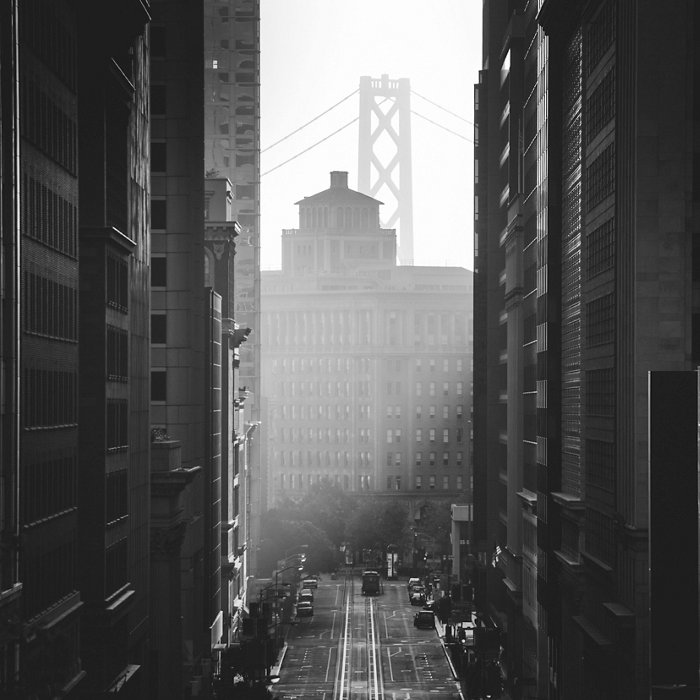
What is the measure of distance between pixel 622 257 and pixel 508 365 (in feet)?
144

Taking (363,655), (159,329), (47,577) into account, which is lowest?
(363,655)

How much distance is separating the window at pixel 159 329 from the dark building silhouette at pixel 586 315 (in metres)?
21.2

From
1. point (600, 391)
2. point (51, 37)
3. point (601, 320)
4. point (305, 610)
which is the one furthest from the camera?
point (305, 610)

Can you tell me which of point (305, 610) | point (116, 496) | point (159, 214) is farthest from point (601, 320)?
point (305, 610)

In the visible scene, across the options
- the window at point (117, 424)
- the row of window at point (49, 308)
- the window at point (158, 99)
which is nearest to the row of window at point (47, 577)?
the row of window at point (49, 308)

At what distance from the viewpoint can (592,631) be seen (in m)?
56.2

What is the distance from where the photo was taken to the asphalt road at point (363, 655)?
8369cm

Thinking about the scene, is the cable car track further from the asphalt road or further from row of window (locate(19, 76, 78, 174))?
row of window (locate(19, 76, 78, 174))

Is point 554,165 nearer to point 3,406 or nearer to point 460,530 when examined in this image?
point 3,406

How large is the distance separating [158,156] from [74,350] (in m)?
35.0

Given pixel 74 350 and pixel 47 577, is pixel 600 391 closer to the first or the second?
pixel 74 350

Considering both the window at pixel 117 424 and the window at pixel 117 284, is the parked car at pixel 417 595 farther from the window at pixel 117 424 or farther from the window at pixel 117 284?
the window at pixel 117 284

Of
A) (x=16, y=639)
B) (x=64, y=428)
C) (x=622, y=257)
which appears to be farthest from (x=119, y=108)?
(x=16, y=639)

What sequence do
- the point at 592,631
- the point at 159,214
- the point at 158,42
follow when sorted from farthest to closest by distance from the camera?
the point at 158,42
the point at 159,214
the point at 592,631
